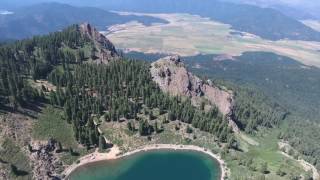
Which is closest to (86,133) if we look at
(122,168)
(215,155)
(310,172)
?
(122,168)

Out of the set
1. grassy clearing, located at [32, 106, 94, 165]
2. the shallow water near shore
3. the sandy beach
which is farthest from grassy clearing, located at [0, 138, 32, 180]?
the shallow water near shore

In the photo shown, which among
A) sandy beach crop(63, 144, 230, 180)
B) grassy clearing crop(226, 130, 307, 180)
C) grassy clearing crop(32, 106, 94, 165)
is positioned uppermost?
grassy clearing crop(32, 106, 94, 165)

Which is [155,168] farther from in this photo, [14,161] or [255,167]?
[14,161]

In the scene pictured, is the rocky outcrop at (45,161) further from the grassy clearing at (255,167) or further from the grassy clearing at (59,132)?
the grassy clearing at (255,167)

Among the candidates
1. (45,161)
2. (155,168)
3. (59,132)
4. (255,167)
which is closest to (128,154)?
(155,168)

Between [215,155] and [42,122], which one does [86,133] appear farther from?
[215,155]

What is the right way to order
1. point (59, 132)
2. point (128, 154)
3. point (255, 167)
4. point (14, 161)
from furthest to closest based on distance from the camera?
point (255, 167), point (128, 154), point (59, 132), point (14, 161)

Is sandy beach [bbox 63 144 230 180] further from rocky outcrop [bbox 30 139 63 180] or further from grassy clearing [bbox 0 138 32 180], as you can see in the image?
grassy clearing [bbox 0 138 32 180]
